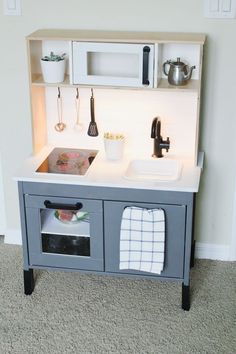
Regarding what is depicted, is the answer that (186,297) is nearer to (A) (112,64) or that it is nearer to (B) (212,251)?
(B) (212,251)

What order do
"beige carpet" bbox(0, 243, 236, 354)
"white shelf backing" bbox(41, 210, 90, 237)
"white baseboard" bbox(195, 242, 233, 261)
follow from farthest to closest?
"white baseboard" bbox(195, 242, 233, 261), "white shelf backing" bbox(41, 210, 90, 237), "beige carpet" bbox(0, 243, 236, 354)

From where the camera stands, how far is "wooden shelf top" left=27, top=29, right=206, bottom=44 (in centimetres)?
276

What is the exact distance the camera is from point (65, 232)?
2.93 m

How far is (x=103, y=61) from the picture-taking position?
9.78 feet

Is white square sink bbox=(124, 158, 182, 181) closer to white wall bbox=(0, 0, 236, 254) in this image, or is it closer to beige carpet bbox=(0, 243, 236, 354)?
white wall bbox=(0, 0, 236, 254)

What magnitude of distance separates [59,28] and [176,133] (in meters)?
0.76

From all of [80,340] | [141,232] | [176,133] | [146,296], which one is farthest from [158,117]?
[80,340]

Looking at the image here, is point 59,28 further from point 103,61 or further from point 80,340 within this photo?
point 80,340

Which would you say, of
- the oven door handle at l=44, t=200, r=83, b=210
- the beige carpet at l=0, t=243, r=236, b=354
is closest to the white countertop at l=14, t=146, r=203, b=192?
the oven door handle at l=44, t=200, r=83, b=210

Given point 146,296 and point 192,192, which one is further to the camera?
point 146,296

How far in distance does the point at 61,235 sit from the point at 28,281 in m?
0.30

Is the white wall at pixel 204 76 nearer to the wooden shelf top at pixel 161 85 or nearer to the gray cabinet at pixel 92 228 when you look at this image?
the wooden shelf top at pixel 161 85

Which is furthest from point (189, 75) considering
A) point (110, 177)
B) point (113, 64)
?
point (110, 177)

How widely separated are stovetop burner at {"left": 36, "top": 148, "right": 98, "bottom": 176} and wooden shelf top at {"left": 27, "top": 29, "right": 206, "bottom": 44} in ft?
1.91
